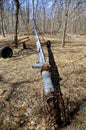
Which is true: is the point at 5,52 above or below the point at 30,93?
above

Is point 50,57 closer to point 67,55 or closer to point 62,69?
point 67,55

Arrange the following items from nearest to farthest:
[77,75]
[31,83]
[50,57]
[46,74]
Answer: [46,74], [31,83], [77,75], [50,57]

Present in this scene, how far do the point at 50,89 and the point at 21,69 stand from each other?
3.58 metres

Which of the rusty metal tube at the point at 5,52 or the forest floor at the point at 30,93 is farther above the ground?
the rusty metal tube at the point at 5,52

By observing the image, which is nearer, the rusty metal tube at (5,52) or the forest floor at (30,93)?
the forest floor at (30,93)

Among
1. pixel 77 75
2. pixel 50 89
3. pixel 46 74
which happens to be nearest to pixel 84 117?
pixel 50 89

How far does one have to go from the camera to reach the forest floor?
175 inches

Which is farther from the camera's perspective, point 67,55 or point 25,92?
point 67,55

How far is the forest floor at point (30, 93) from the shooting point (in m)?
4.44

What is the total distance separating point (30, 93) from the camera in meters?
5.62

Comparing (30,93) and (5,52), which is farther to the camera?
(5,52)

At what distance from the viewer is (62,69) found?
7.65 m

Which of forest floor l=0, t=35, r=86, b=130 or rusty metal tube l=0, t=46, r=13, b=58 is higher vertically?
rusty metal tube l=0, t=46, r=13, b=58

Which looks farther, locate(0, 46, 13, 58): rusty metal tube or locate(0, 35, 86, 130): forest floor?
locate(0, 46, 13, 58): rusty metal tube
